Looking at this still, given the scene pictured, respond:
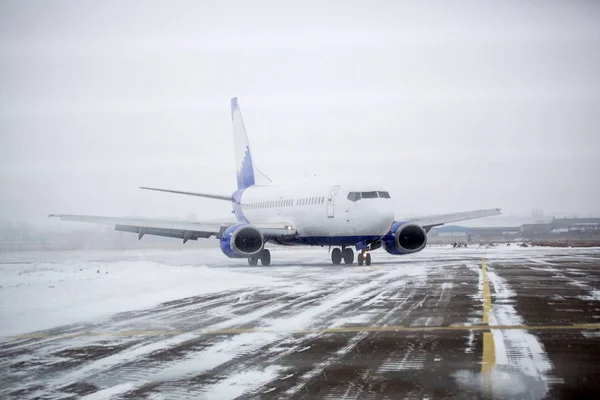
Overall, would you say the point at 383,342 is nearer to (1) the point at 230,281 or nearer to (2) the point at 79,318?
(2) the point at 79,318

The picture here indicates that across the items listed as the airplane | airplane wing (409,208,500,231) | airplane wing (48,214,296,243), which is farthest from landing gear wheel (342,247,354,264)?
airplane wing (409,208,500,231)

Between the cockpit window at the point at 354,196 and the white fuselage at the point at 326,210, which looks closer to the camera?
the white fuselage at the point at 326,210

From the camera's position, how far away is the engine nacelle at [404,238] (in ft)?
108

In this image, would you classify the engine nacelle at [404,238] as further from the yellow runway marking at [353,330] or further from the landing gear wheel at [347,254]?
the yellow runway marking at [353,330]

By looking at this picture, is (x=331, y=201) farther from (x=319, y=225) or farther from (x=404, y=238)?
(x=404, y=238)

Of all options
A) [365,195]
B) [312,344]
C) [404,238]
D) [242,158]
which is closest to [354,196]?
[365,195]

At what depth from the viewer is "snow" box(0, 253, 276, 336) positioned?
1391cm

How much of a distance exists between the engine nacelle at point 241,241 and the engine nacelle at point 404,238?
5.88 m

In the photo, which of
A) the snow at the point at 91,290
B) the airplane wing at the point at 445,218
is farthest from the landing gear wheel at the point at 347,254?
the snow at the point at 91,290

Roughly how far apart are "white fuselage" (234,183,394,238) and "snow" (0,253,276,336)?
7121 millimetres

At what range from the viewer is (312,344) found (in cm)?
997

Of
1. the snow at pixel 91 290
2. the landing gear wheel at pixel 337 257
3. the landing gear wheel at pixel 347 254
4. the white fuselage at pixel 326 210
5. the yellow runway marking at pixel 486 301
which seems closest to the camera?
the yellow runway marking at pixel 486 301

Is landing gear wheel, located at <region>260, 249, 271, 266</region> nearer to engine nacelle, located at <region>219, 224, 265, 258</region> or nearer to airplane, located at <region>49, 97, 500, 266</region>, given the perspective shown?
airplane, located at <region>49, 97, 500, 266</region>

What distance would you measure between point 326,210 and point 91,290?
1507 centimetres
